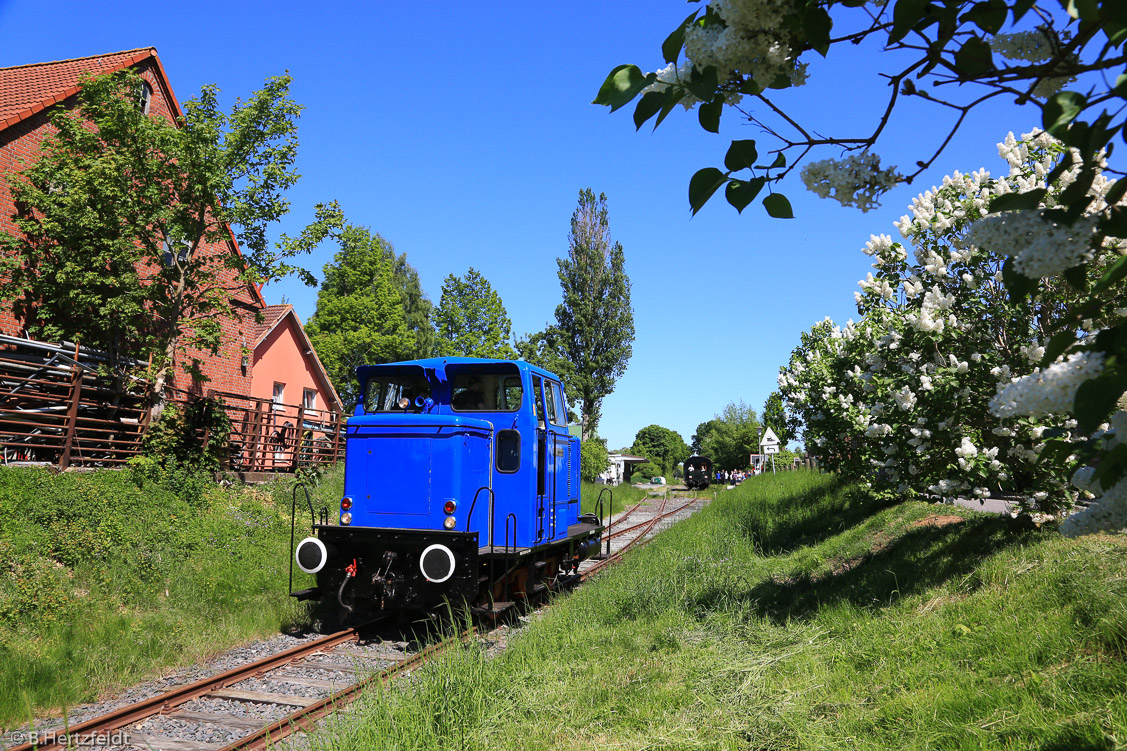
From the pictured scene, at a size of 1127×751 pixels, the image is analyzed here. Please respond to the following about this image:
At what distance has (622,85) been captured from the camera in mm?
1841

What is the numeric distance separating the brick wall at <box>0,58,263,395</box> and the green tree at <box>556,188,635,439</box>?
80.9 ft

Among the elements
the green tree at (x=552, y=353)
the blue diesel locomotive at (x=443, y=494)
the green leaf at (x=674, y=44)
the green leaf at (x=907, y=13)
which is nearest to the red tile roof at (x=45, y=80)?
the blue diesel locomotive at (x=443, y=494)

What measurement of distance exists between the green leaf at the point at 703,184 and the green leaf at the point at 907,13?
60 cm

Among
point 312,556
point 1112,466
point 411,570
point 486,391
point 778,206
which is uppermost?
point 486,391

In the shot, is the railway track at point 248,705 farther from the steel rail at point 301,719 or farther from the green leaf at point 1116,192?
the green leaf at point 1116,192

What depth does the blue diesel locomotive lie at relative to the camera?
7.70 m

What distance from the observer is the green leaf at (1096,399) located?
1.44 m

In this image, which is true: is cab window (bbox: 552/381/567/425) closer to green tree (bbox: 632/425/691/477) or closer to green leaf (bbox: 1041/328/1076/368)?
green leaf (bbox: 1041/328/1076/368)

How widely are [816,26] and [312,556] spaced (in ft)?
24.9

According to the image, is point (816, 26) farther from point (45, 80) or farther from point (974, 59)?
point (45, 80)

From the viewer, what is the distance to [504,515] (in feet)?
28.5

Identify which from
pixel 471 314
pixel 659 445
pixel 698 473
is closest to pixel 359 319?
pixel 471 314

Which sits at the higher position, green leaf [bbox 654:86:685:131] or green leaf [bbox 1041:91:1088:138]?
green leaf [bbox 654:86:685:131]

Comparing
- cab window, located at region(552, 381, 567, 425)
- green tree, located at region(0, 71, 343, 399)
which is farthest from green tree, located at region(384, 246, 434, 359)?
cab window, located at region(552, 381, 567, 425)
